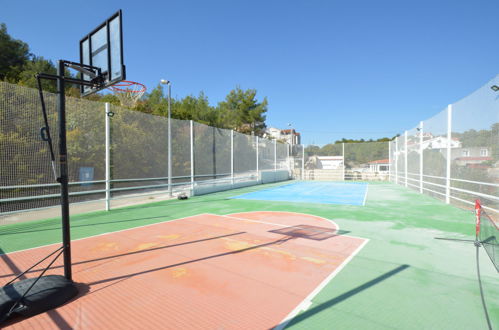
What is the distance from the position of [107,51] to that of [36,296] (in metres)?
3.78

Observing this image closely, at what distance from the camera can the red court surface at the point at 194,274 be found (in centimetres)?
285

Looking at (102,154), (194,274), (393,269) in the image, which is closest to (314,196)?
(393,269)

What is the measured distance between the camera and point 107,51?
4.49m

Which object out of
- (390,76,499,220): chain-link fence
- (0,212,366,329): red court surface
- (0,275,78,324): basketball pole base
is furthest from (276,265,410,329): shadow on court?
(390,76,499,220): chain-link fence

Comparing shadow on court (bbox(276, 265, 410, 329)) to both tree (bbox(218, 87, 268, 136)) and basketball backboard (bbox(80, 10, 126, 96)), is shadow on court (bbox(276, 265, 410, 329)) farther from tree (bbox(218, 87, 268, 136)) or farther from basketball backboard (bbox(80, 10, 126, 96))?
tree (bbox(218, 87, 268, 136))

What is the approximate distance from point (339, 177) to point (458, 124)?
51.3ft

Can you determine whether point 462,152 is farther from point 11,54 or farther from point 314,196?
point 11,54

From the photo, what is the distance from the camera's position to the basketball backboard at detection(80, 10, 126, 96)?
4.32 m

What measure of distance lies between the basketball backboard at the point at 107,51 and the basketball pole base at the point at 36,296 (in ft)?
9.85

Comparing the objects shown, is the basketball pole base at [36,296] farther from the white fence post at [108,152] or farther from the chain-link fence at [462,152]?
the chain-link fence at [462,152]

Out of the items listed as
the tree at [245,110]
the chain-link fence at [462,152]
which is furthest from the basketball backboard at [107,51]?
the tree at [245,110]

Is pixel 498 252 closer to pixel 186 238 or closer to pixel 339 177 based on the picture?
pixel 186 238

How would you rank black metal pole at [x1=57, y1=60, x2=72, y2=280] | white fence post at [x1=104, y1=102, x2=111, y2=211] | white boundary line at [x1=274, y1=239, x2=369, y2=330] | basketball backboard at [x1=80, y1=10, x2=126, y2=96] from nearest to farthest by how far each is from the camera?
white boundary line at [x1=274, y1=239, x2=369, y2=330]
black metal pole at [x1=57, y1=60, x2=72, y2=280]
basketball backboard at [x1=80, y1=10, x2=126, y2=96]
white fence post at [x1=104, y1=102, x2=111, y2=211]

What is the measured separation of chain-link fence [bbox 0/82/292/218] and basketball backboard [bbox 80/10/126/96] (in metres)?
3.13
